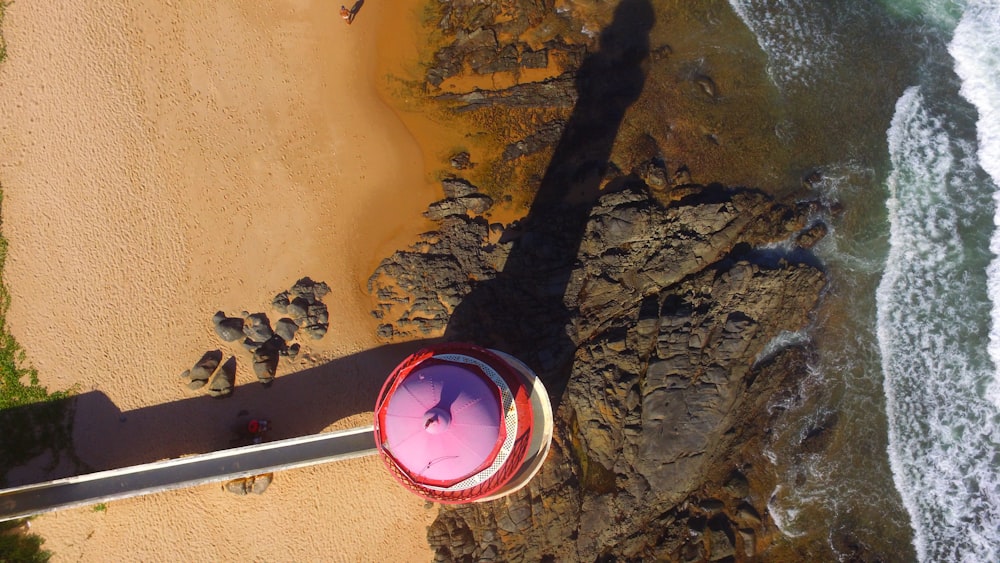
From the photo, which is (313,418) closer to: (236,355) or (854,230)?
(236,355)

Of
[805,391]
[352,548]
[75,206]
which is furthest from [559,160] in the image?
[75,206]

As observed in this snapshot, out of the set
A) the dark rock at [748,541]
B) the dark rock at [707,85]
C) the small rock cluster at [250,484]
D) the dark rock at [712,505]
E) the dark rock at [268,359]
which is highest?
the dark rock at [707,85]

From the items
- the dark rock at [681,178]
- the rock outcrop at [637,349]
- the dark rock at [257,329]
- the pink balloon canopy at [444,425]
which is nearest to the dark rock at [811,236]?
the rock outcrop at [637,349]

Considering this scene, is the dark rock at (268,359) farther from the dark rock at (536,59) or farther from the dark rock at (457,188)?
the dark rock at (536,59)

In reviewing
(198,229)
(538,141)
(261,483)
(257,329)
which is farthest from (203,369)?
(538,141)

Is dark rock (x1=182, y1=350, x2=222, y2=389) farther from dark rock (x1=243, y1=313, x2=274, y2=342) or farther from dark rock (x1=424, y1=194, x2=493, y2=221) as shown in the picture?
dark rock (x1=424, y1=194, x2=493, y2=221)

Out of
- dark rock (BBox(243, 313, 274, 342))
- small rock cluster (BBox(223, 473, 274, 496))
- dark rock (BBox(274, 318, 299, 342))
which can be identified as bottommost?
small rock cluster (BBox(223, 473, 274, 496))

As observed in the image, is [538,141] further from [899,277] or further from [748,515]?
[748,515]

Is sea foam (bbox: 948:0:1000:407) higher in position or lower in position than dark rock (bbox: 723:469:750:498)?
higher

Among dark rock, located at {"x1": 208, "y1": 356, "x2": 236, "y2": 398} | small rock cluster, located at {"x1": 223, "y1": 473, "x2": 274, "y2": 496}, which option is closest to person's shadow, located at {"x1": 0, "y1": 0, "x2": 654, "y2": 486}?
dark rock, located at {"x1": 208, "y1": 356, "x2": 236, "y2": 398}
